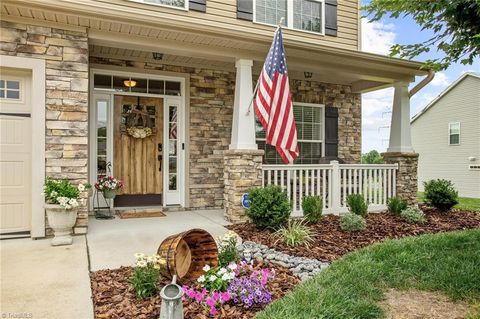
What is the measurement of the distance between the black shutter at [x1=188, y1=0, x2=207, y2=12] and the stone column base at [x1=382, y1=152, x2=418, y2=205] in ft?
15.9

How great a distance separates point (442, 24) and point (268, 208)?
3258mm

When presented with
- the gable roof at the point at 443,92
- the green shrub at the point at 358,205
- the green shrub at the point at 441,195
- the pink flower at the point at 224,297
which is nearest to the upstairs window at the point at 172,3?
the green shrub at the point at 358,205

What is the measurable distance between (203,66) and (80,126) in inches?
112

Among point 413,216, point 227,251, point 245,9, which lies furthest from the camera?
point 245,9

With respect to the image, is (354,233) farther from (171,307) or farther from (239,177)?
(171,307)

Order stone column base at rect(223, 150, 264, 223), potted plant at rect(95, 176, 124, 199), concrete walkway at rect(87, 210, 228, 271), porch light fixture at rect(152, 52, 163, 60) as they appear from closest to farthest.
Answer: concrete walkway at rect(87, 210, 228, 271), stone column base at rect(223, 150, 264, 223), potted plant at rect(95, 176, 124, 199), porch light fixture at rect(152, 52, 163, 60)

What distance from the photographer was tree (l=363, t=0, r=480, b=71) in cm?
391

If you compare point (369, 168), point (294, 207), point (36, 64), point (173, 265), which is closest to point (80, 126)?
point (36, 64)

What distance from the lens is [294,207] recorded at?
19.7 feet

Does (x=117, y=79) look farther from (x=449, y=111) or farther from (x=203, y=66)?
(x=449, y=111)

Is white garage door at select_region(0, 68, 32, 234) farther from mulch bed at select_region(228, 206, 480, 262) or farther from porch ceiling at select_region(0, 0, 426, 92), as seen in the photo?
mulch bed at select_region(228, 206, 480, 262)

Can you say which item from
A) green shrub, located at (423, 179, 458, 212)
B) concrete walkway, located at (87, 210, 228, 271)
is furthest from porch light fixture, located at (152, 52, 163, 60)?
green shrub, located at (423, 179, 458, 212)

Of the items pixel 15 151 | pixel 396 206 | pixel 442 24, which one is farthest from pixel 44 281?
pixel 396 206

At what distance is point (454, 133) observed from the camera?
15.0 meters
